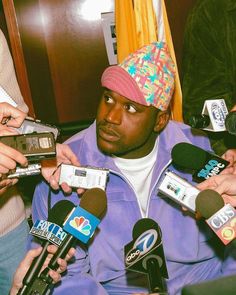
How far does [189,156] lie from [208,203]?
1.22 ft

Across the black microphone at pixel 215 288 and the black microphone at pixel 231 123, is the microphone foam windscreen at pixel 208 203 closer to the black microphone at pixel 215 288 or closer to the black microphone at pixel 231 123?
the black microphone at pixel 231 123

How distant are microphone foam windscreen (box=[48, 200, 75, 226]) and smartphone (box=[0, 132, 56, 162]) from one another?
0.20 metres

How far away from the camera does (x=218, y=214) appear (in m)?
1.22

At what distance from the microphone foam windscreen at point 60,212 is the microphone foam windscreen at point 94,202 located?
124mm

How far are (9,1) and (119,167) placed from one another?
1257 mm

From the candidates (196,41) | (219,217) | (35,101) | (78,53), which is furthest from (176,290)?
(78,53)

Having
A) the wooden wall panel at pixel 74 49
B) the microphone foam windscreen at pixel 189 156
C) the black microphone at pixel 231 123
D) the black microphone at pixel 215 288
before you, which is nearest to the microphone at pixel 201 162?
the microphone foam windscreen at pixel 189 156

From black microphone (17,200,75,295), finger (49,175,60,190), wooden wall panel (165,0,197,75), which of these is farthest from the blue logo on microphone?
wooden wall panel (165,0,197,75)

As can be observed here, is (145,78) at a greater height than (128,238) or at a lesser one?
greater

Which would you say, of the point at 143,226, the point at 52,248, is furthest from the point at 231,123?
the point at 52,248

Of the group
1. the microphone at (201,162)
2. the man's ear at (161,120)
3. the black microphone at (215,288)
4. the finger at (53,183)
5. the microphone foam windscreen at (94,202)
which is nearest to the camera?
the black microphone at (215,288)

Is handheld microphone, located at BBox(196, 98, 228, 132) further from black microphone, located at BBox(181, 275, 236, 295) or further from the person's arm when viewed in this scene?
black microphone, located at BBox(181, 275, 236, 295)

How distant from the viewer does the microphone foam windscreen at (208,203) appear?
124 centimetres

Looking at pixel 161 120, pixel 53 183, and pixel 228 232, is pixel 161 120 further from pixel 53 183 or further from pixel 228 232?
pixel 228 232
